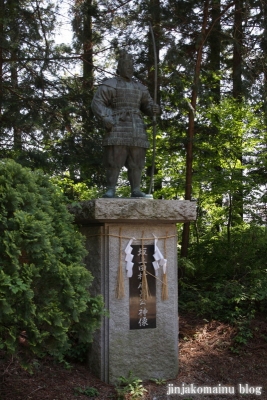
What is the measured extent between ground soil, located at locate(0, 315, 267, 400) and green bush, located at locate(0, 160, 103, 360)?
754mm

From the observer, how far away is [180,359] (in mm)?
4668

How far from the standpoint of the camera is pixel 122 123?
4.43 metres

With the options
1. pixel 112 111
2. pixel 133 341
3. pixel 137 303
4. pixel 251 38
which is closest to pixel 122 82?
pixel 112 111

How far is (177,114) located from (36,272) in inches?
218

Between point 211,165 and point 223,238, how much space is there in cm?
130

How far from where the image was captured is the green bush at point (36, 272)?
2854 mm

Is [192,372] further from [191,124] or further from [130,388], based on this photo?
[191,124]

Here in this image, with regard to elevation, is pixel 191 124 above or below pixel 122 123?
A: above

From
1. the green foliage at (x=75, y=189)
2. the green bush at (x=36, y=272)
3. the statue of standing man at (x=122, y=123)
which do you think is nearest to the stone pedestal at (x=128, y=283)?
the statue of standing man at (x=122, y=123)

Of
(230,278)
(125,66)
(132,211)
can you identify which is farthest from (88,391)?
(230,278)

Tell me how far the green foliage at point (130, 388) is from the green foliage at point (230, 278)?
5.00 ft

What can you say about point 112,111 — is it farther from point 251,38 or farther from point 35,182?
point 251,38

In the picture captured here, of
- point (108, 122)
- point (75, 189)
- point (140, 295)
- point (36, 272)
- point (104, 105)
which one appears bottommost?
point (140, 295)

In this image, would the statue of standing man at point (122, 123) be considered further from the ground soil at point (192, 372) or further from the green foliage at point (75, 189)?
the green foliage at point (75, 189)
